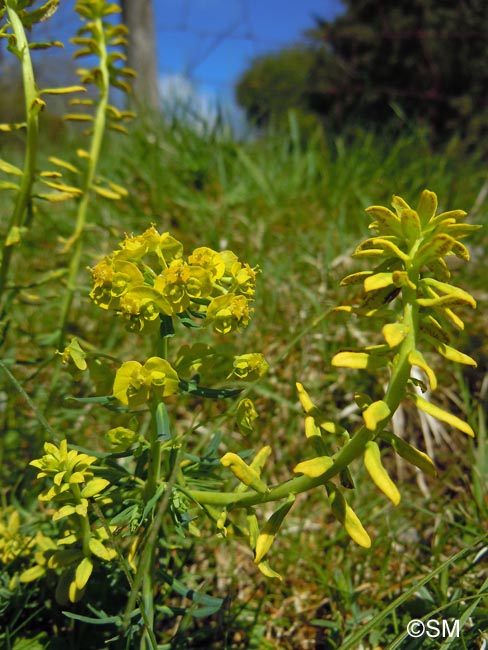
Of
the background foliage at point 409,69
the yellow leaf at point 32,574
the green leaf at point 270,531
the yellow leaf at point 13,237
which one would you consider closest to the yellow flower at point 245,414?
the green leaf at point 270,531

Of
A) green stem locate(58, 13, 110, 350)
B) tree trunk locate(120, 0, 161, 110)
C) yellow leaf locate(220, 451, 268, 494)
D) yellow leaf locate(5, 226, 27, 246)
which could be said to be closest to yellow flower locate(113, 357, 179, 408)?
yellow leaf locate(220, 451, 268, 494)

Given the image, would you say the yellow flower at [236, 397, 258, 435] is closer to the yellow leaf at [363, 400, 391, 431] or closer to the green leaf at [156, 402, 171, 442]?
the green leaf at [156, 402, 171, 442]

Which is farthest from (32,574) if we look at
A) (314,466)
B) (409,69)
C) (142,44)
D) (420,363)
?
(409,69)

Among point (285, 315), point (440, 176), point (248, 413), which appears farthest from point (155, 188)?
point (248, 413)

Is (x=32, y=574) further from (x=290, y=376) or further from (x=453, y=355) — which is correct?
(x=290, y=376)

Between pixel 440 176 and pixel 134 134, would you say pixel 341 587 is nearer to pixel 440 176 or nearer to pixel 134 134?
pixel 440 176

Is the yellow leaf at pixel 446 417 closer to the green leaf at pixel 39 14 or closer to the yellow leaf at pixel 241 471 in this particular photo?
the yellow leaf at pixel 241 471

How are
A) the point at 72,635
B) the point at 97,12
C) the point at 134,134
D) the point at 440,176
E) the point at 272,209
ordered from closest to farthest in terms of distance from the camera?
the point at 72,635, the point at 97,12, the point at 272,209, the point at 440,176, the point at 134,134
